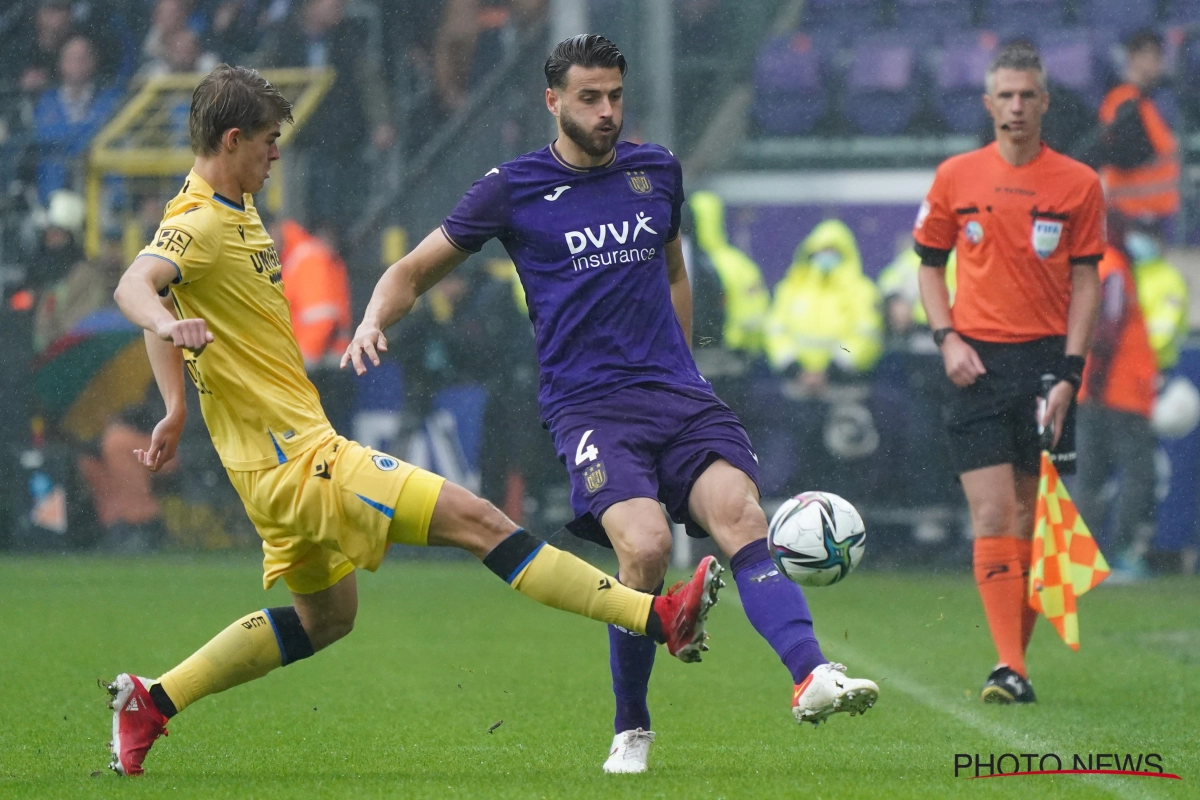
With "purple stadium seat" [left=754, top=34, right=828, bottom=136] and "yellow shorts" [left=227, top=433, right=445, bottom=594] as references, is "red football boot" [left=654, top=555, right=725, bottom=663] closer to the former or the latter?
"yellow shorts" [left=227, top=433, right=445, bottom=594]

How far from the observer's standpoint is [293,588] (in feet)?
15.8

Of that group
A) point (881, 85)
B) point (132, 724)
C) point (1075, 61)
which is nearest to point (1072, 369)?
point (132, 724)

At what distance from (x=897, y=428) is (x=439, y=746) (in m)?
7.16

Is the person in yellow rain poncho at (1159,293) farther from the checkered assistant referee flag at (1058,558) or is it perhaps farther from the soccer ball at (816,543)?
the soccer ball at (816,543)

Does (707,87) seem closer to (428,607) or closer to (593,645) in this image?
(428,607)

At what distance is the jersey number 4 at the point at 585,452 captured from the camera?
4.64 m

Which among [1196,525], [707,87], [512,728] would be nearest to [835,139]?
[707,87]

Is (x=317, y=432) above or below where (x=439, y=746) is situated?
above

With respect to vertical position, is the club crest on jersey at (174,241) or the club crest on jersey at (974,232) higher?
the club crest on jersey at (174,241)

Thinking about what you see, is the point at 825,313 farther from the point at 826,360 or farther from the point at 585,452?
the point at 585,452

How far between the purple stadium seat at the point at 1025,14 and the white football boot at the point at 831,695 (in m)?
9.11

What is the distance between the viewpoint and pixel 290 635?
4887 mm

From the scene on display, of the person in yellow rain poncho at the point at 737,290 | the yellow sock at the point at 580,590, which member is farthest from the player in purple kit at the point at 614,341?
the person in yellow rain poncho at the point at 737,290

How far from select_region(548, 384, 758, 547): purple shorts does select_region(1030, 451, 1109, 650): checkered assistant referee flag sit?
6.76 feet
